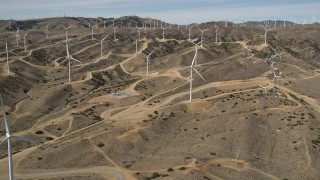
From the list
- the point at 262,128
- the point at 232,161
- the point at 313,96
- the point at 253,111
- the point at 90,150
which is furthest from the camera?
the point at 313,96

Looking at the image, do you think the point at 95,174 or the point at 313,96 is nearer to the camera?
the point at 95,174

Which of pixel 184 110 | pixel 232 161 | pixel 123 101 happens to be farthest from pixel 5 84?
pixel 232 161

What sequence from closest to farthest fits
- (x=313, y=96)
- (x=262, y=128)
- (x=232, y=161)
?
(x=232, y=161) < (x=262, y=128) < (x=313, y=96)

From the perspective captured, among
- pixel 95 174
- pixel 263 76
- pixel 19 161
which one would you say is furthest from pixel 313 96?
pixel 19 161

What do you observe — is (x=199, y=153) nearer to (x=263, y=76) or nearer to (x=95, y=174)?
(x=95, y=174)

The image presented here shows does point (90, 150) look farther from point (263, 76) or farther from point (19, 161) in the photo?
point (263, 76)

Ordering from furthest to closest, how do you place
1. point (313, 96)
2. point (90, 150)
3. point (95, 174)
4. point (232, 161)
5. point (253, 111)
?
1. point (313, 96)
2. point (253, 111)
3. point (90, 150)
4. point (232, 161)
5. point (95, 174)

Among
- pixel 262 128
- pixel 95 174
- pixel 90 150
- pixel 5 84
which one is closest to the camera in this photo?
pixel 95 174

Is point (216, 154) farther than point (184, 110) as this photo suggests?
No
